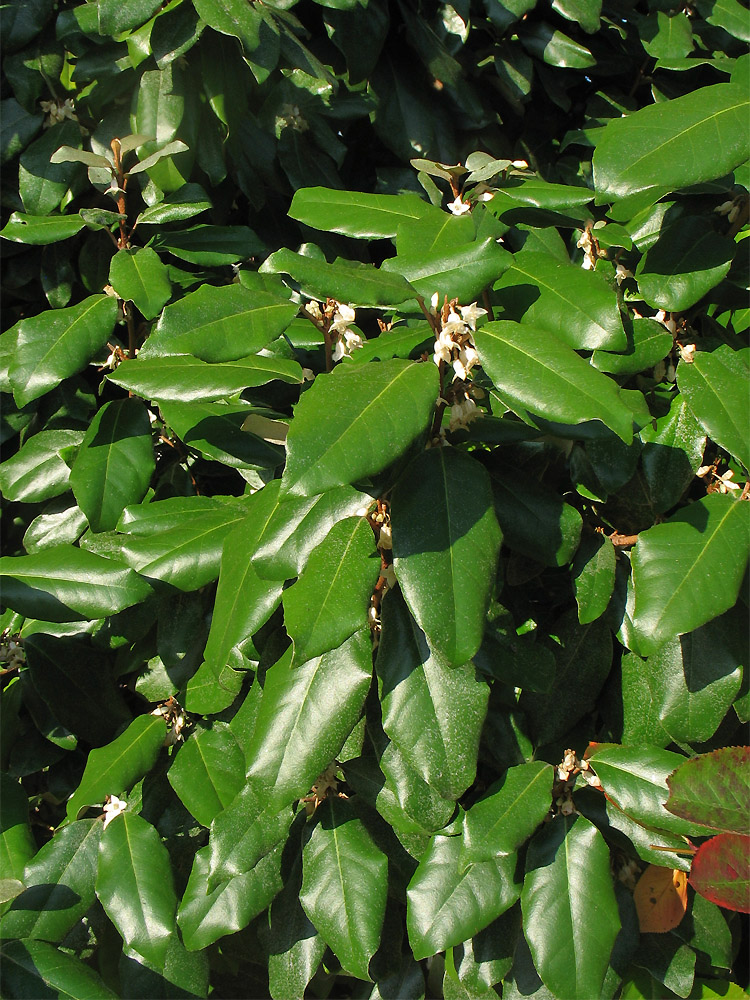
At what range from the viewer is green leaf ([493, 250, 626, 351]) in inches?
43.2

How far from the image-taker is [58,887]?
134 cm

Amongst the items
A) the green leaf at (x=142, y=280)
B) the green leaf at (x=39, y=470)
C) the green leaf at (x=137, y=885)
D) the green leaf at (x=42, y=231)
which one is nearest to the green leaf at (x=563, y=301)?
the green leaf at (x=142, y=280)

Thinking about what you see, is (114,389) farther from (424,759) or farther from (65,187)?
(424,759)

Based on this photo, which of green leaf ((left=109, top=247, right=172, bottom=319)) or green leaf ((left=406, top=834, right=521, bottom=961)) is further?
green leaf ((left=109, top=247, right=172, bottom=319))

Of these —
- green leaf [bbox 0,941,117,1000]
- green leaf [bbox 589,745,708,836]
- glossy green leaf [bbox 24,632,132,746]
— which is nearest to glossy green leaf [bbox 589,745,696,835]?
green leaf [bbox 589,745,708,836]

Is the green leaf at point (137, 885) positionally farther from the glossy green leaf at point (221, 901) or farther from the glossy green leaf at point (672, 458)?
the glossy green leaf at point (672, 458)

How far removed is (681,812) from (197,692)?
2.66 feet

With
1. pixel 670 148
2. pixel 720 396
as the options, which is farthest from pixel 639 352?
pixel 670 148

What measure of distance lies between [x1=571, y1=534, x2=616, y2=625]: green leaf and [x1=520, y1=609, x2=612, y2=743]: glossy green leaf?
91mm

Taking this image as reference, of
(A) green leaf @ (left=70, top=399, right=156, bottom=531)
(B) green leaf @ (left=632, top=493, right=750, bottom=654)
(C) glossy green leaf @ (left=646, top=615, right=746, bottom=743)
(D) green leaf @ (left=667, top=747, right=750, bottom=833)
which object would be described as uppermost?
(A) green leaf @ (left=70, top=399, right=156, bottom=531)

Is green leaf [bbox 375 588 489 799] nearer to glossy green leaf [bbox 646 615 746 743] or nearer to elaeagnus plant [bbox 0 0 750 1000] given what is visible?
elaeagnus plant [bbox 0 0 750 1000]

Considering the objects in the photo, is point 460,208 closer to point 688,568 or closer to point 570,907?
point 688,568

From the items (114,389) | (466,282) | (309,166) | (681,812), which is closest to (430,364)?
(466,282)

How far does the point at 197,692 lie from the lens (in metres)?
1.41
